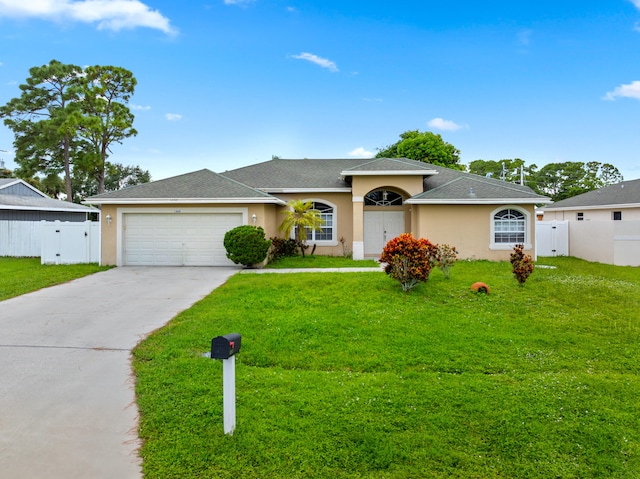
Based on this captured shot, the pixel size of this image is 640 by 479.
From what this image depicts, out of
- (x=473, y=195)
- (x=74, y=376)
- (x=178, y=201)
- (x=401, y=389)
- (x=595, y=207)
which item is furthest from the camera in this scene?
(x=595, y=207)

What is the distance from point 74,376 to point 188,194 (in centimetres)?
1023

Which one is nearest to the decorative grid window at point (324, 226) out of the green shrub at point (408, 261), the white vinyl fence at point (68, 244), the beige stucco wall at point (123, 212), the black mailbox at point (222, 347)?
the beige stucco wall at point (123, 212)

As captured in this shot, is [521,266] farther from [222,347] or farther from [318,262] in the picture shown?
[222,347]

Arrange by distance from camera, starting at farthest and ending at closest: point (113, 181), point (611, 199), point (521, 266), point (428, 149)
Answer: point (113, 181), point (428, 149), point (611, 199), point (521, 266)

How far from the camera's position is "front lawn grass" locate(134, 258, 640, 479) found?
3.39 metres

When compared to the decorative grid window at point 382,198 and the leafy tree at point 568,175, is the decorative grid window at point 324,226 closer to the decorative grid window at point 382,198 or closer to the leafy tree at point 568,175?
the decorative grid window at point 382,198

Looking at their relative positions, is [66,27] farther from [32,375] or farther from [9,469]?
[9,469]

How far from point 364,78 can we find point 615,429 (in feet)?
61.1

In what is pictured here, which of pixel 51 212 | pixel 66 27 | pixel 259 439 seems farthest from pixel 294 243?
pixel 51 212

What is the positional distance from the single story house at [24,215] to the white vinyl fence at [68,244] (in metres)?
4.24

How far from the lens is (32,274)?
13.0m

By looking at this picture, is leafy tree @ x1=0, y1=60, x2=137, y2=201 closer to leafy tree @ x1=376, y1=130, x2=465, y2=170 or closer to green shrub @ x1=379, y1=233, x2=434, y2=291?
leafy tree @ x1=376, y1=130, x2=465, y2=170

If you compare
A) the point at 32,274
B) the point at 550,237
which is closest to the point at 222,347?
the point at 32,274

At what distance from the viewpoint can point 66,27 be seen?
14.8 metres
